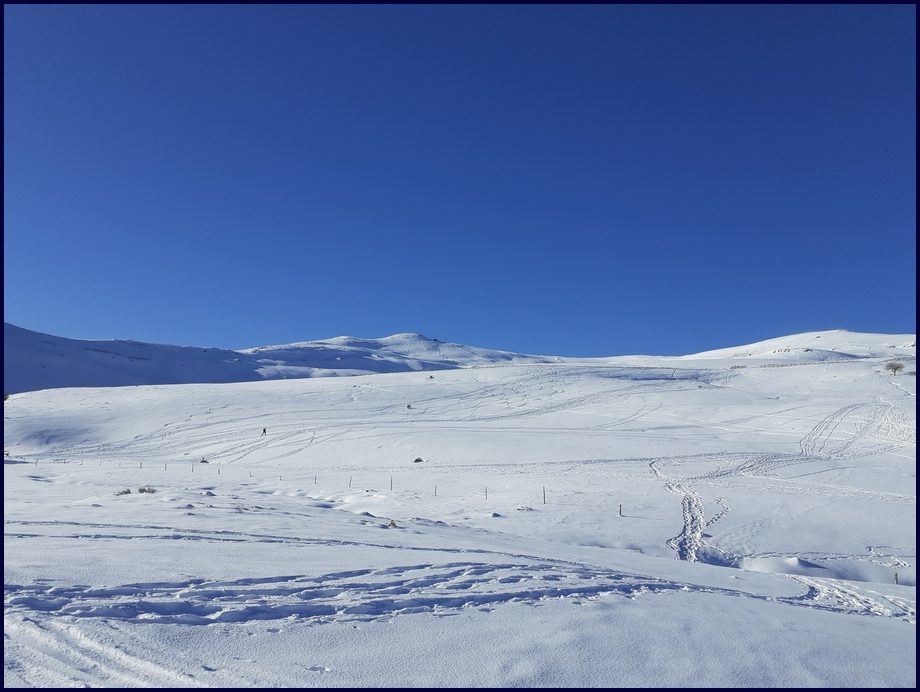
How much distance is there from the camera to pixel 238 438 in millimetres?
37531

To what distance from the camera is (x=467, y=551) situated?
34.3 ft

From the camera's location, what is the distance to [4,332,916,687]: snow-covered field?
518cm

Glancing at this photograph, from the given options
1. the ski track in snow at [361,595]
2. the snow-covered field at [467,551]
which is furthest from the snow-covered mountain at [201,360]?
the ski track in snow at [361,595]

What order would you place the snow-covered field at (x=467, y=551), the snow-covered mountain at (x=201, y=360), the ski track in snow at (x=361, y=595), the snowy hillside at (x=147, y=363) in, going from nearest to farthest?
the snow-covered field at (x=467, y=551) → the ski track in snow at (x=361, y=595) → the snowy hillside at (x=147, y=363) → the snow-covered mountain at (x=201, y=360)

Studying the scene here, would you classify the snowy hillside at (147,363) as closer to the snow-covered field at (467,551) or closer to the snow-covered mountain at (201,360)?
the snow-covered mountain at (201,360)

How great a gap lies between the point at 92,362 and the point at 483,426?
7130 centimetres

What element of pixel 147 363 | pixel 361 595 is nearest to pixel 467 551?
pixel 361 595

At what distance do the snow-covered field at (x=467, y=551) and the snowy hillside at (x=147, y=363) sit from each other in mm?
40847

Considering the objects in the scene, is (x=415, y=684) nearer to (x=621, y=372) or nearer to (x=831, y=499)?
(x=831, y=499)

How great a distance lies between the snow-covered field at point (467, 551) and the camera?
5176 millimetres

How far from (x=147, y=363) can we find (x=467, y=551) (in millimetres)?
94024

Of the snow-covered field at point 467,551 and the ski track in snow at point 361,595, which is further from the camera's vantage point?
the ski track in snow at point 361,595

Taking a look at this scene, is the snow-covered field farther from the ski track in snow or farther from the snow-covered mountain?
the snow-covered mountain

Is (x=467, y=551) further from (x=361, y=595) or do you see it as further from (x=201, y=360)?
(x=201, y=360)
